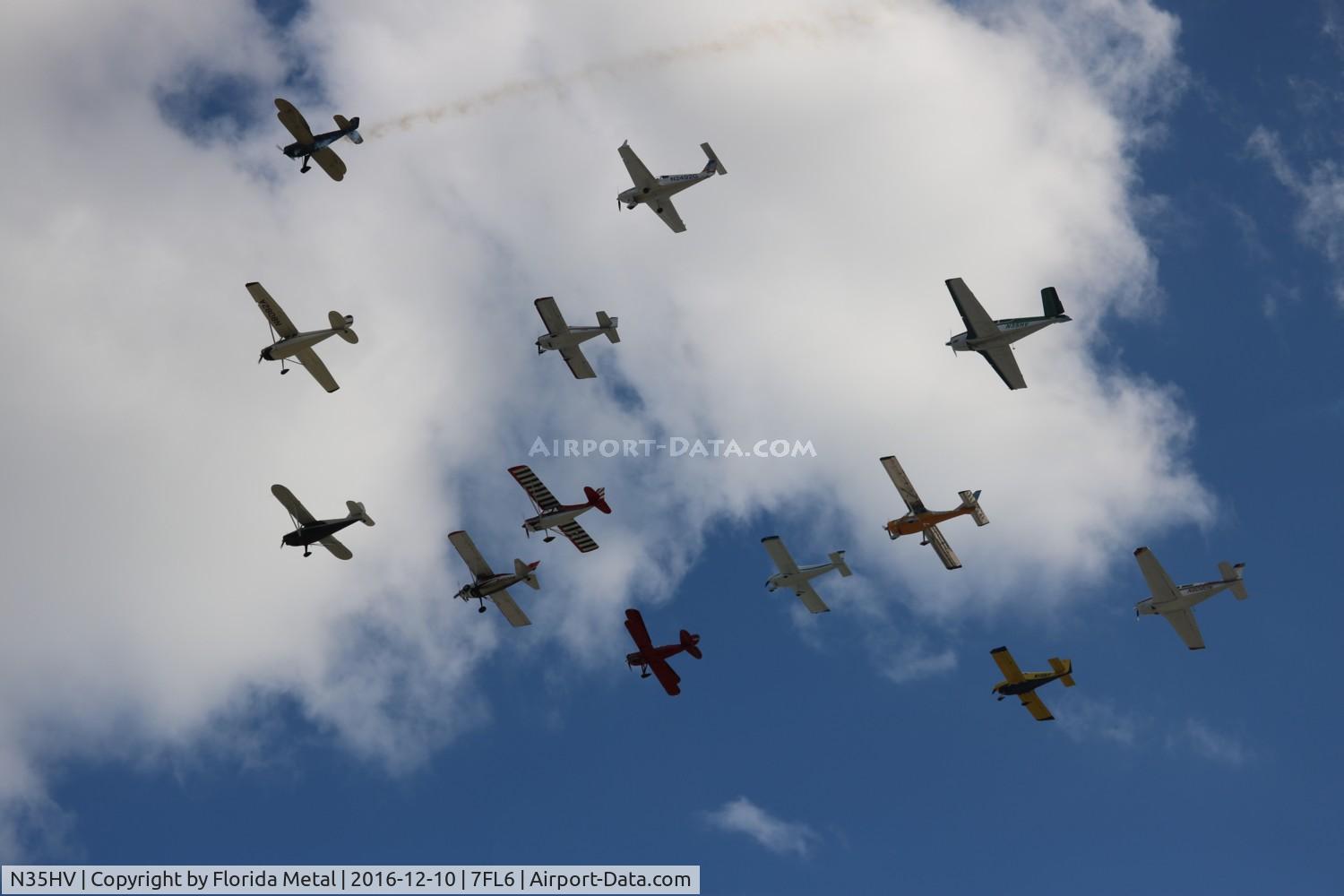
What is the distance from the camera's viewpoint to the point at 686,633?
7794 cm

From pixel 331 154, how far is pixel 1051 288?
116 ft

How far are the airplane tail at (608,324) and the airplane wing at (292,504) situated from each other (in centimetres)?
1688

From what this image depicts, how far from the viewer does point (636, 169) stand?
7706 centimetres

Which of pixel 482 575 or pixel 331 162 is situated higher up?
pixel 331 162

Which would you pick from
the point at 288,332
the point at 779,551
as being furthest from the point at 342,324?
the point at 779,551

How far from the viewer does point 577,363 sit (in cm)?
7881

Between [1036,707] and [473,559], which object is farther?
[1036,707]

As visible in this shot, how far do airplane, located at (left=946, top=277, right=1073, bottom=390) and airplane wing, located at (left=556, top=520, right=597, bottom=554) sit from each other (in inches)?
806

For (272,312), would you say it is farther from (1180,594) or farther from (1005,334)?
(1180,594)

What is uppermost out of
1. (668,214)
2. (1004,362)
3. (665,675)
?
(668,214)

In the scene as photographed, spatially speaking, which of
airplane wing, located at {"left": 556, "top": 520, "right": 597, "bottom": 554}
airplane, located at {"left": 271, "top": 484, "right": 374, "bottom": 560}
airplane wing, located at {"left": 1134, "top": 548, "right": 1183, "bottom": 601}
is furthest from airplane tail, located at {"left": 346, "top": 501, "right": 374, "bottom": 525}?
airplane wing, located at {"left": 1134, "top": 548, "right": 1183, "bottom": 601}

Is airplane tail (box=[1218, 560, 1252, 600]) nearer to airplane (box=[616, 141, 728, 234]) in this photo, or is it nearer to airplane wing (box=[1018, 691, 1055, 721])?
airplane wing (box=[1018, 691, 1055, 721])

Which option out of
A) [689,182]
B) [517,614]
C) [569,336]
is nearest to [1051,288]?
[689,182]

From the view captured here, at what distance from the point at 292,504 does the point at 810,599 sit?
29.0m
